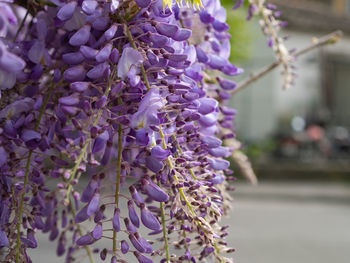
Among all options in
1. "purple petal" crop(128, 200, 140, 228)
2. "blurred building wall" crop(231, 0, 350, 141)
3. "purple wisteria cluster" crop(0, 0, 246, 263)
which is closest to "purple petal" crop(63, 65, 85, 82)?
"purple wisteria cluster" crop(0, 0, 246, 263)

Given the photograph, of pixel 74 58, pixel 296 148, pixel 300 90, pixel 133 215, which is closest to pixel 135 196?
pixel 133 215

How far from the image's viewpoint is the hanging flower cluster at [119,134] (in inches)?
15.0

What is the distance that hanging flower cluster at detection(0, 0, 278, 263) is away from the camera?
0.38 m

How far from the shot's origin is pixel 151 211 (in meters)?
0.43

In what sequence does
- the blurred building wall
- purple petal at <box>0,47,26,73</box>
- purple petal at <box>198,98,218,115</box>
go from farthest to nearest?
the blurred building wall → purple petal at <box>198,98,218,115</box> → purple petal at <box>0,47,26,73</box>

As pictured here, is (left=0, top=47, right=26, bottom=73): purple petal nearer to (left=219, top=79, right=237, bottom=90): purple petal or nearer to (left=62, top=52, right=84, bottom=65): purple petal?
(left=62, top=52, right=84, bottom=65): purple petal

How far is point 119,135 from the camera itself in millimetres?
391

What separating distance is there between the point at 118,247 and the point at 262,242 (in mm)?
4878

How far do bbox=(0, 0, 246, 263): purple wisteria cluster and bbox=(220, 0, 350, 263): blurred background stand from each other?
140 inches

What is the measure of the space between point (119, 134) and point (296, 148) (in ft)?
30.6

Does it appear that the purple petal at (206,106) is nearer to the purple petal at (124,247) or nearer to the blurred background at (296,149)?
the purple petal at (124,247)

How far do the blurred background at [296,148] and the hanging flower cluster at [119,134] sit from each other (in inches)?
140

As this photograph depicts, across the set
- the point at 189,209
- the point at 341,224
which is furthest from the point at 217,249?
the point at 341,224

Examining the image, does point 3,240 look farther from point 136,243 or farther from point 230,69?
point 230,69
